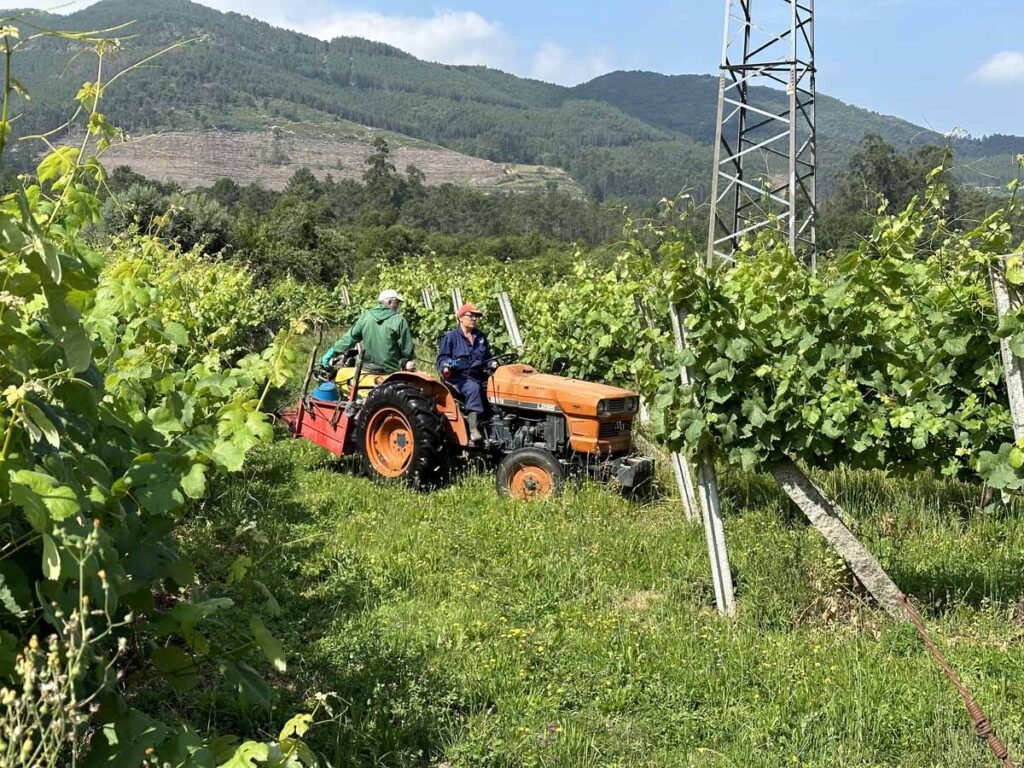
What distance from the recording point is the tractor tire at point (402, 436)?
6820mm

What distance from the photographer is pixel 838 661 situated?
3.97 metres

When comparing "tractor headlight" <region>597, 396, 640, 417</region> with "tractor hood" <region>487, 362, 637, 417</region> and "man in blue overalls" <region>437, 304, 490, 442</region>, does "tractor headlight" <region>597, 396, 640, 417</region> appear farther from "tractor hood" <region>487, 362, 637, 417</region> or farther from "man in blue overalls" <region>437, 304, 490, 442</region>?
"man in blue overalls" <region>437, 304, 490, 442</region>

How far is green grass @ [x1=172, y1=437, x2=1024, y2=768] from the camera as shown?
3418 mm

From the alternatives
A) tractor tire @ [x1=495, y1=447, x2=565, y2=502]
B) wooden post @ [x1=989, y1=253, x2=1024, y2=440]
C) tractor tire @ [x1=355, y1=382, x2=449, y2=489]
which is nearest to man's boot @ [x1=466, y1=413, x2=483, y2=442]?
tractor tire @ [x1=355, y1=382, x2=449, y2=489]

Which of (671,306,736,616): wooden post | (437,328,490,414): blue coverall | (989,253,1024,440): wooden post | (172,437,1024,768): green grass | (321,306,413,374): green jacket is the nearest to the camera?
(172,437,1024,768): green grass

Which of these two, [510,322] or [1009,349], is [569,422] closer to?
[1009,349]

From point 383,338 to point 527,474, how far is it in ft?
5.93

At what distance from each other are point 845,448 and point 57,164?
404 cm

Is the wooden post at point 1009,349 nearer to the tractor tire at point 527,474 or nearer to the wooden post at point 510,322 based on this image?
the tractor tire at point 527,474

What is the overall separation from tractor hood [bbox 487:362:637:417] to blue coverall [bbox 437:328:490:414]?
13 cm

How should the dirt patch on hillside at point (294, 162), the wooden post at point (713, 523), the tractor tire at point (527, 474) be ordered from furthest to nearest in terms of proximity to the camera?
1. the dirt patch on hillside at point (294, 162)
2. the tractor tire at point (527, 474)
3. the wooden post at point (713, 523)

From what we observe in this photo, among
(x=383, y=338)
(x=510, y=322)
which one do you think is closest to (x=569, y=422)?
(x=383, y=338)

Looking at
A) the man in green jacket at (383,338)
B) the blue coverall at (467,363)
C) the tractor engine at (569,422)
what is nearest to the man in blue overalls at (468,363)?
the blue coverall at (467,363)

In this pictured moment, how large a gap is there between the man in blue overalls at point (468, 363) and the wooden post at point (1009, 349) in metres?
3.59
